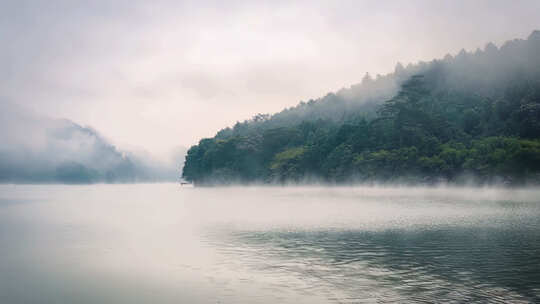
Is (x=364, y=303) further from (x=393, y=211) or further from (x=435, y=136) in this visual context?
(x=435, y=136)

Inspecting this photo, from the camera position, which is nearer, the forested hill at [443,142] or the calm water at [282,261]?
the calm water at [282,261]

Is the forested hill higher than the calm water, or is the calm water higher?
the forested hill

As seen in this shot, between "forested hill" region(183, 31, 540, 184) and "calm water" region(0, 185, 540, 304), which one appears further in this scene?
"forested hill" region(183, 31, 540, 184)

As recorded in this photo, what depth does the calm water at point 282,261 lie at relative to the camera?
24.2 metres

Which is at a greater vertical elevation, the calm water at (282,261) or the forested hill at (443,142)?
the forested hill at (443,142)

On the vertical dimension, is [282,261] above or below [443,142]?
below

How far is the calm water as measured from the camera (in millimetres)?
24188

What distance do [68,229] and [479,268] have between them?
44.4m

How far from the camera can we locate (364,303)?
2205 cm

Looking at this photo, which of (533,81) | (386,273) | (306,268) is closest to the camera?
(386,273)

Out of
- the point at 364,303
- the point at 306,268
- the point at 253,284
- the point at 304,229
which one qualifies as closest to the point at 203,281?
the point at 253,284

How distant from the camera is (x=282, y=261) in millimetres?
32625

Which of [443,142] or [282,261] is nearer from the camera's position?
[282,261]

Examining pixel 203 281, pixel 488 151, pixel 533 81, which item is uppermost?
pixel 533 81
